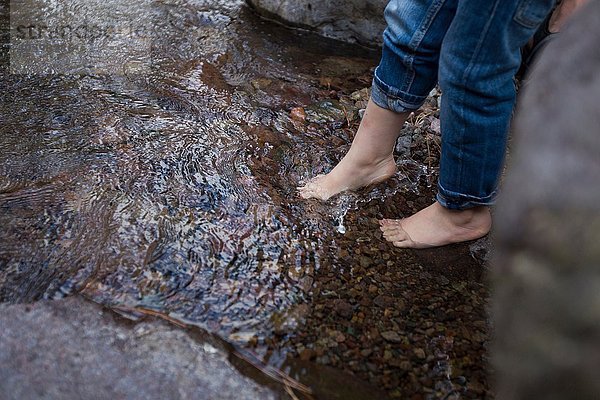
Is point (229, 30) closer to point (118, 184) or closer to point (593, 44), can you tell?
point (118, 184)

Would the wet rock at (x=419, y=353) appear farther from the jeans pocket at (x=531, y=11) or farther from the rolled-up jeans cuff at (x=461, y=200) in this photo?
the jeans pocket at (x=531, y=11)

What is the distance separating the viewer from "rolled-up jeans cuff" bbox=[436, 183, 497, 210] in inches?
74.8

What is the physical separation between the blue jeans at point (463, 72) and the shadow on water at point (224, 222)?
1.16 feet

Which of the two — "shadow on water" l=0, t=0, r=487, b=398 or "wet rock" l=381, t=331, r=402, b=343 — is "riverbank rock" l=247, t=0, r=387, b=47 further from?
"wet rock" l=381, t=331, r=402, b=343

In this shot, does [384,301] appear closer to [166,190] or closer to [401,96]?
[401,96]

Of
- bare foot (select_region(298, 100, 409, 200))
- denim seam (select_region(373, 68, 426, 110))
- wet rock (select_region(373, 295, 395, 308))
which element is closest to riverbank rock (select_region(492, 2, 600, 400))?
wet rock (select_region(373, 295, 395, 308))

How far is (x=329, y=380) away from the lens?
1443 mm

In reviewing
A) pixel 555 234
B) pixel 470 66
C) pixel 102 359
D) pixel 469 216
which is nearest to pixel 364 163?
pixel 469 216

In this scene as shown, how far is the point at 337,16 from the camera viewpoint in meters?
3.78

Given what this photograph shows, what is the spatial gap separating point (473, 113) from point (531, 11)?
1.10ft

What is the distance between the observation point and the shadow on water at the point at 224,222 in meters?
1.57

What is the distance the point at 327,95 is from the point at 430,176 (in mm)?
851

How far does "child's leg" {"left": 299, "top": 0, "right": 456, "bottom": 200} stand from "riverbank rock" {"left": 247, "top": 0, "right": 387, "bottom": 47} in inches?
68.6

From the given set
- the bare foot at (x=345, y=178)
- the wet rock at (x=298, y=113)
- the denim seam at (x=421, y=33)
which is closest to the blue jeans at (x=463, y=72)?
the denim seam at (x=421, y=33)
